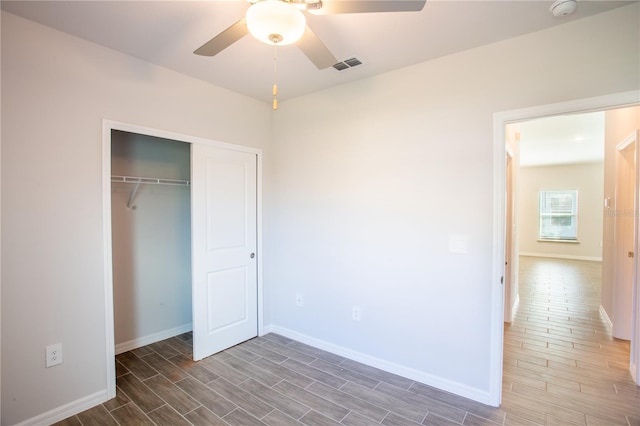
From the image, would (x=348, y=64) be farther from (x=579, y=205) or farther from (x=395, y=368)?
(x=579, y=205)

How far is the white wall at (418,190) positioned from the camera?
2.05 m

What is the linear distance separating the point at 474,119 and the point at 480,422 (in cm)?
222

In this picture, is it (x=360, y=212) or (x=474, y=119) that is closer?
(x=474, y=119)

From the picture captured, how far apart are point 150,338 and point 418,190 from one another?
129 inches

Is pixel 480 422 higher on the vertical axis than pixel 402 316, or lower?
lower

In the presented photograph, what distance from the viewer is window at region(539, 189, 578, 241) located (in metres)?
8.55

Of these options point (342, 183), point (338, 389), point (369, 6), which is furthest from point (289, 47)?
point (338, 389)

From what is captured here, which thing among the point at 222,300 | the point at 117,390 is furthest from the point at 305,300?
the point at 117,390

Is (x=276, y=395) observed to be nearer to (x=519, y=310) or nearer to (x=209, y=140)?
(x=209, y=140)

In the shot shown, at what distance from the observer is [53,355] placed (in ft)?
6.89

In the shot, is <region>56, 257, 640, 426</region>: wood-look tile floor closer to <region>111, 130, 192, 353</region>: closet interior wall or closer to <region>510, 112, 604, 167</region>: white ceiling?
<region>111, 130, 192, 353</region>: closet interior wall

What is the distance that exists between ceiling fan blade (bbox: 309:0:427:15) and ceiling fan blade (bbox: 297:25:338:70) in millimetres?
114

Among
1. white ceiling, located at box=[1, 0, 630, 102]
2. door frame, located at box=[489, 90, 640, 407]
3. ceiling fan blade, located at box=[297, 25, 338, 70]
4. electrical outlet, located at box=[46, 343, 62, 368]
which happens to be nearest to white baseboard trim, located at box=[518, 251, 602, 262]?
door frame, located at box=[489, 90, 640, 407]

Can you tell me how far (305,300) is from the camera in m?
3.38
